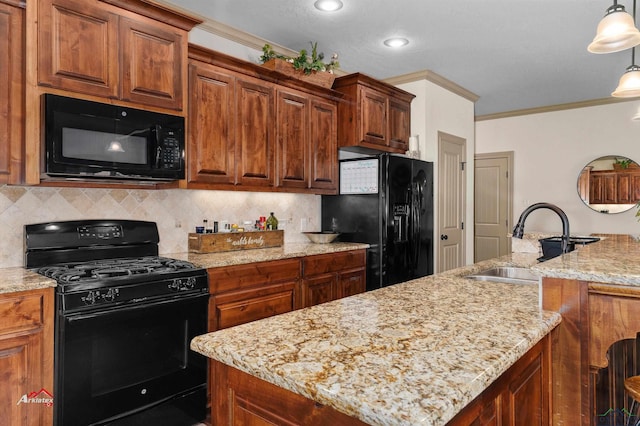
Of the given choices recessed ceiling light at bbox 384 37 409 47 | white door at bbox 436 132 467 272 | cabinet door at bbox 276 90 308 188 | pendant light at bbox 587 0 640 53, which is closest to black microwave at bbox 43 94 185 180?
cabinet door at bbox 276 90 308 188

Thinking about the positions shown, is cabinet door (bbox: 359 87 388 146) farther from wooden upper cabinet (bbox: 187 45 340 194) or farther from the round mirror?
the round mirror

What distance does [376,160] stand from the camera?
3.70 metres

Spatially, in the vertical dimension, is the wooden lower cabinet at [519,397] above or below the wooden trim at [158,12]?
below

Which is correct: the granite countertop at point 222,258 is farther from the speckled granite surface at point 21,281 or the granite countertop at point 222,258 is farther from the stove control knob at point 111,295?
the stove control knob at point 111,295

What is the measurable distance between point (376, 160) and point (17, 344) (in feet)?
9.08

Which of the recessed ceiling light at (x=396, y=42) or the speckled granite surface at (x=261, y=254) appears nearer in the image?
the speckled granite surface at (x=261, y=254)

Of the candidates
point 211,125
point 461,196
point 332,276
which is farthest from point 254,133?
point 461,196

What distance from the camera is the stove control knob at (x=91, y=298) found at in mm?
1998

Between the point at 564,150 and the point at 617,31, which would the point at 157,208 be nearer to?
the point at 617,31

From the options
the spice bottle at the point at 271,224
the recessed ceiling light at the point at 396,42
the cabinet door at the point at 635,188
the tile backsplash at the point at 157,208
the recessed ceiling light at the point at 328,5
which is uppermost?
the recessed ceiling light at the point at 396,42

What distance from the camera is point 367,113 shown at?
3932mm

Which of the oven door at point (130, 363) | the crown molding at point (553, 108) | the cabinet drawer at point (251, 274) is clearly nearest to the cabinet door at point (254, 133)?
the cabinet drawer at point (251, 274)

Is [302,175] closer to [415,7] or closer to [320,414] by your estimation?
[415,7]

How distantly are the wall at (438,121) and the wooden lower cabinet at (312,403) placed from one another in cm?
339
